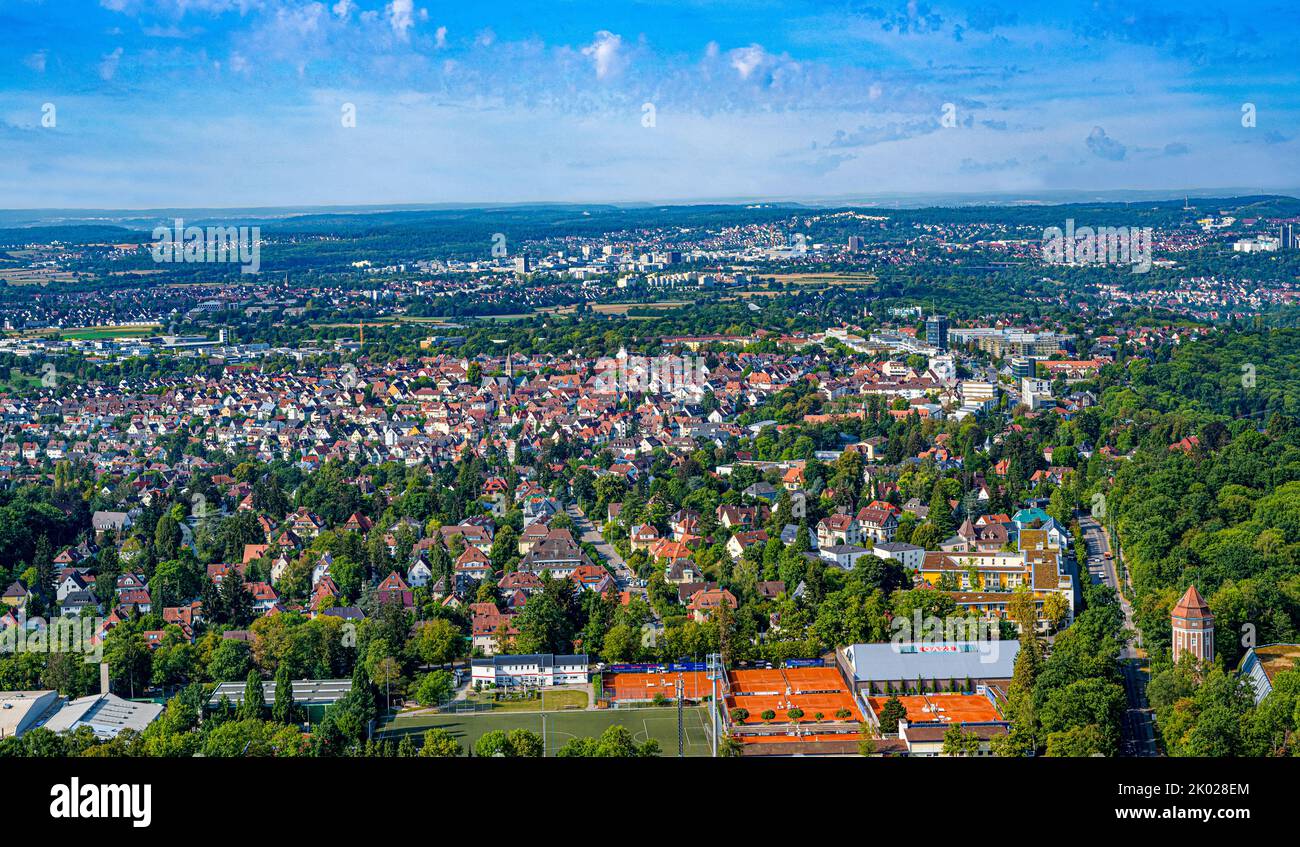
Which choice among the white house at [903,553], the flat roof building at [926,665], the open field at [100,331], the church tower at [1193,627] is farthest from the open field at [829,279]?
the church tower at [1193,627]

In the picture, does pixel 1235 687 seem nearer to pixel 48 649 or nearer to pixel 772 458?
pixel 48 649

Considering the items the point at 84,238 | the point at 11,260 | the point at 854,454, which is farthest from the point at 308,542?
the point at 84,238

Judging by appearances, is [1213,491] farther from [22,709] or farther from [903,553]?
[22,709]

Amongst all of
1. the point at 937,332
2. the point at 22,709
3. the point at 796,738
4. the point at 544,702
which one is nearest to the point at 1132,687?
the point at 796,738

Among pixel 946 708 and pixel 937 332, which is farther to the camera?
pixel 937 332

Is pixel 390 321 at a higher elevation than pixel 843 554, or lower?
higher

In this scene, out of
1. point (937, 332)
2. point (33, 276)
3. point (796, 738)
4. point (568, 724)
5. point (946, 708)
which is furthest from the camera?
point (33, 276)
